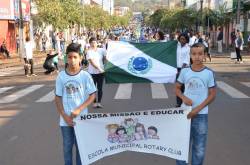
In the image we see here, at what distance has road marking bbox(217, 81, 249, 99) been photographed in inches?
543

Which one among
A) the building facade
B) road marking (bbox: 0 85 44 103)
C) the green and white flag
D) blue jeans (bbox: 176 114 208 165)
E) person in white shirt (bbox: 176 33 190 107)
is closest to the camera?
blue jeans (bbox: 176 114 208 165)

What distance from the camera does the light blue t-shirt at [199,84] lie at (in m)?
5.48

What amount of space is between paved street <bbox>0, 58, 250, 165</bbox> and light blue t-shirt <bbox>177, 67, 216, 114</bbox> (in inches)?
69.5

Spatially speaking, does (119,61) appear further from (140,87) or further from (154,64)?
(140,87)

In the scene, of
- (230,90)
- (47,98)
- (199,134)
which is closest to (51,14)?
(47,98)

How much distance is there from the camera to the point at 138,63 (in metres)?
11.0

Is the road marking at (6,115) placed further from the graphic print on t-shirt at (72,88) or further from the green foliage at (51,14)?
the green foliage at (51,14)

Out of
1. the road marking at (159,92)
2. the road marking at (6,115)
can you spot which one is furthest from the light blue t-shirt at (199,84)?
the road marking at (159,92)

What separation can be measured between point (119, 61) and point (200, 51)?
5.47 m

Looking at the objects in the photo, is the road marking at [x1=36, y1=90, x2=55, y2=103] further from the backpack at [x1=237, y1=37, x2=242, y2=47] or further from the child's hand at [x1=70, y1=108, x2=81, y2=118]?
the backpack at [x1=237, y1=37, x2=242, y2=47]

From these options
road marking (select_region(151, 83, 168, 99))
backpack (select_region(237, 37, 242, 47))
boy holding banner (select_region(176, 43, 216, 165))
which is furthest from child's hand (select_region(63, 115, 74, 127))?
backpack (select_region(237, 37, 242, 47))

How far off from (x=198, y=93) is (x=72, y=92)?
1.47 meters

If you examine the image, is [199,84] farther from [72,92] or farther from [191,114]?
[72,92]

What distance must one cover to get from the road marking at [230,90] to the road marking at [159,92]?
194 cm
